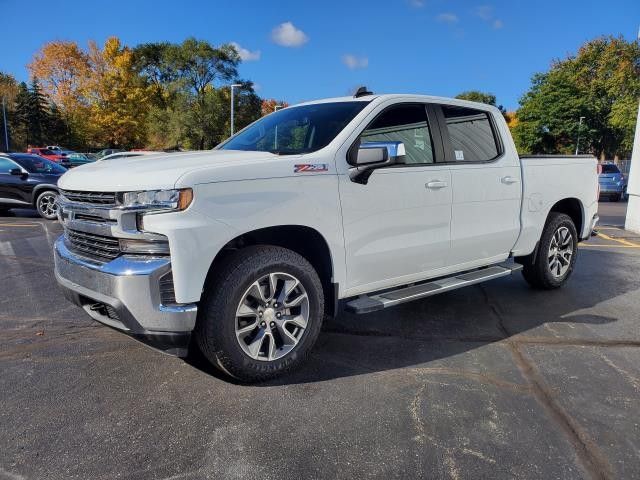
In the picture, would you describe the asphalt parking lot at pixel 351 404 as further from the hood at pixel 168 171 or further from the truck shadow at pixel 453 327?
the hood at pixel 168 171

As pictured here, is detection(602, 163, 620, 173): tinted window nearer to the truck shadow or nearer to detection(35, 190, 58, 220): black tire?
the truck shadow

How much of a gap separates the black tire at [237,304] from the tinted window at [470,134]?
1.92m

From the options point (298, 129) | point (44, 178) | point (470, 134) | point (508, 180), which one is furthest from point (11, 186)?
point (508, 180)

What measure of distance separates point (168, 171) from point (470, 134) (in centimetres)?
294

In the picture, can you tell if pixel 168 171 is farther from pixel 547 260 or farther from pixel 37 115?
pixel 37 115

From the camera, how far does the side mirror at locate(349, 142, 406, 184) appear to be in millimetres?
3449

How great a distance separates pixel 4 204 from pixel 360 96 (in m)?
10.2

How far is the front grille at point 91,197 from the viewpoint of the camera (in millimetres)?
3061

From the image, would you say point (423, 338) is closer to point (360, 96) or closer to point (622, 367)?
point (622, 367)

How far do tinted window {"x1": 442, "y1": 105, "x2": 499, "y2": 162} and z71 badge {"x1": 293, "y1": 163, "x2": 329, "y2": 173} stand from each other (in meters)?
1.49

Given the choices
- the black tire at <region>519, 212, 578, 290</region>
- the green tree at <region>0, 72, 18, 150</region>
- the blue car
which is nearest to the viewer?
the black tire at <region>519, 212, 578, 290</region>

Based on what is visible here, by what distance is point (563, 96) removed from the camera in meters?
51.4

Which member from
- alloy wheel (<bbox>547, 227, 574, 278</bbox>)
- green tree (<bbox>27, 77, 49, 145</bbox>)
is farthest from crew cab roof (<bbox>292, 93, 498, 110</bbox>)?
green tree (<bbox>27, 77, 49, 145</bbox>)

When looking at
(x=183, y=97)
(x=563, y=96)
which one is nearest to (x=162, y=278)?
(x=183, y=97)
